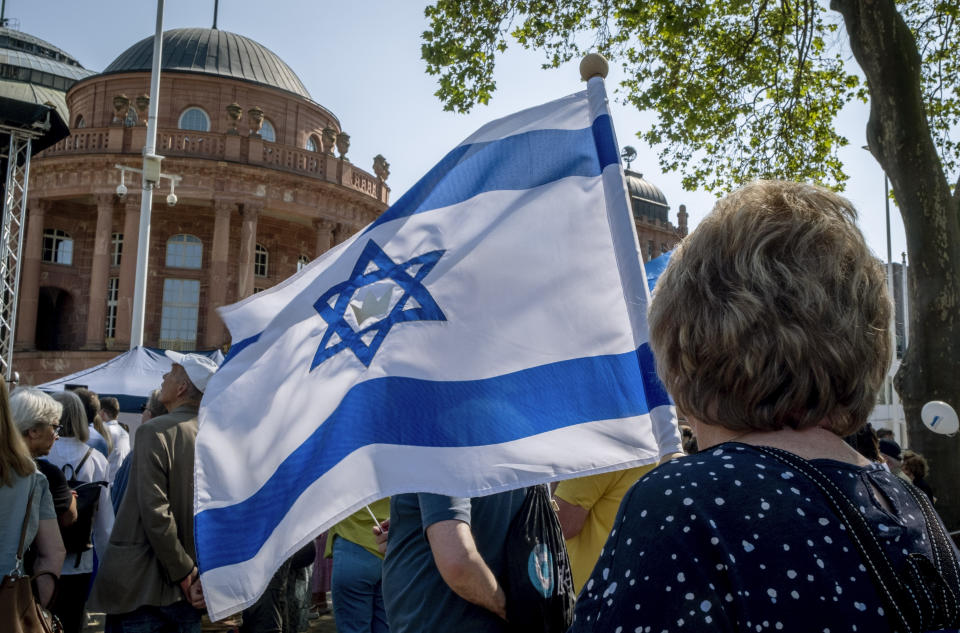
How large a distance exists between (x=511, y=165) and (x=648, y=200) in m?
61.6

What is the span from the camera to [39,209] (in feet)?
103

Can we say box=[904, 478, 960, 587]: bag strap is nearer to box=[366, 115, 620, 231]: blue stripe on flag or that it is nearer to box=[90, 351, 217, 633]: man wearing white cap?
box=[366, 115, 620, 231]: blue stripe on flag

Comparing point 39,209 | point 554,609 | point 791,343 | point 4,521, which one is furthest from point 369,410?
point 39,209

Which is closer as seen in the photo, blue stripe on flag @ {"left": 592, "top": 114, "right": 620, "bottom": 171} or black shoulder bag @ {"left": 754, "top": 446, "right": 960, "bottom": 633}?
black shoulder bag @ {"left": 754, "top": 446, "right": 960, "bottom": 633}

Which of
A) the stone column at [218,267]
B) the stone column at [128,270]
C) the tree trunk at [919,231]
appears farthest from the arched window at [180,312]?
the tree trunk at [919,231]

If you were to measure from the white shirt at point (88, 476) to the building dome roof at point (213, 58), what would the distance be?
32578 millimetres

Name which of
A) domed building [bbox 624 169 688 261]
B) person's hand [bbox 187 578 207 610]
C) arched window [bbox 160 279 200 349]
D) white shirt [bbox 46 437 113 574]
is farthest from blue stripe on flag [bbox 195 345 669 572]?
domed building [bbox 624 169 688 261]

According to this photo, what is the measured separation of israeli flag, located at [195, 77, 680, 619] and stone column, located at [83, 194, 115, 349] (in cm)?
2993

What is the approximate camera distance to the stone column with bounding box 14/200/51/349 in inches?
1217

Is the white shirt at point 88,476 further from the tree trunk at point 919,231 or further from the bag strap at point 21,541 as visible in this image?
the tree trunk at point 919,231

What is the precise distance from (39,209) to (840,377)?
117 ft

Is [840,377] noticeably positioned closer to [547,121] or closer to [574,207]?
[574,207]

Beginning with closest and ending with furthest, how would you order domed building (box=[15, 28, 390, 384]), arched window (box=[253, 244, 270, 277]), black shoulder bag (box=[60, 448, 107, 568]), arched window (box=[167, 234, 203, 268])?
1. black shoulder bag (box=[60, 448, 107, 568])
2. domed building (box=[15, 28, 390, 384])
3. arched window (box=[167, 234, 203, 268])
4. arched window (box=[253, 244, 270, 277])

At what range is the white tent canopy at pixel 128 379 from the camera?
38.6 feet
